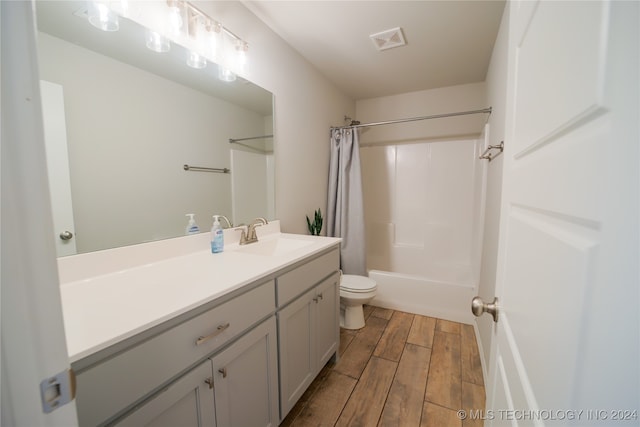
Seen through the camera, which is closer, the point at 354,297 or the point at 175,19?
the point at 175,19

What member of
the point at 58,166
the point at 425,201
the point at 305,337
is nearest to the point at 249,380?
the point at 305,337

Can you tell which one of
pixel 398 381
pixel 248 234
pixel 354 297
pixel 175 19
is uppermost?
pixel 175 19

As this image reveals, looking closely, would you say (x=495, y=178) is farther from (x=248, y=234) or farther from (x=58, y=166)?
(x=58, y=166)

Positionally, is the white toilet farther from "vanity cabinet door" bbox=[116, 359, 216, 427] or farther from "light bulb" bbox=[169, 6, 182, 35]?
"light bulb" bbox=[169, 6, 182, 35]

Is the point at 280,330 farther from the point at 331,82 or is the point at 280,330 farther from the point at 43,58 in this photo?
the point at 331,82

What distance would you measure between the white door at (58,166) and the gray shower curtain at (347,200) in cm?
200

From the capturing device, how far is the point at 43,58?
859mm

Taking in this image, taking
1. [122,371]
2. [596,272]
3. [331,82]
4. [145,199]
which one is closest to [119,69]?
[145,199]

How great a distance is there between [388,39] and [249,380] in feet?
7.76

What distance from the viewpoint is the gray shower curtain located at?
262 cm

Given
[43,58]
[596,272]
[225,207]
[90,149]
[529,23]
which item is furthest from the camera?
[225,207]

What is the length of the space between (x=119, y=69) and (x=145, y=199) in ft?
1.84

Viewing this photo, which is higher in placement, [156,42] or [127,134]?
[156,42]

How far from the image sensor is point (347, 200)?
268 cm
